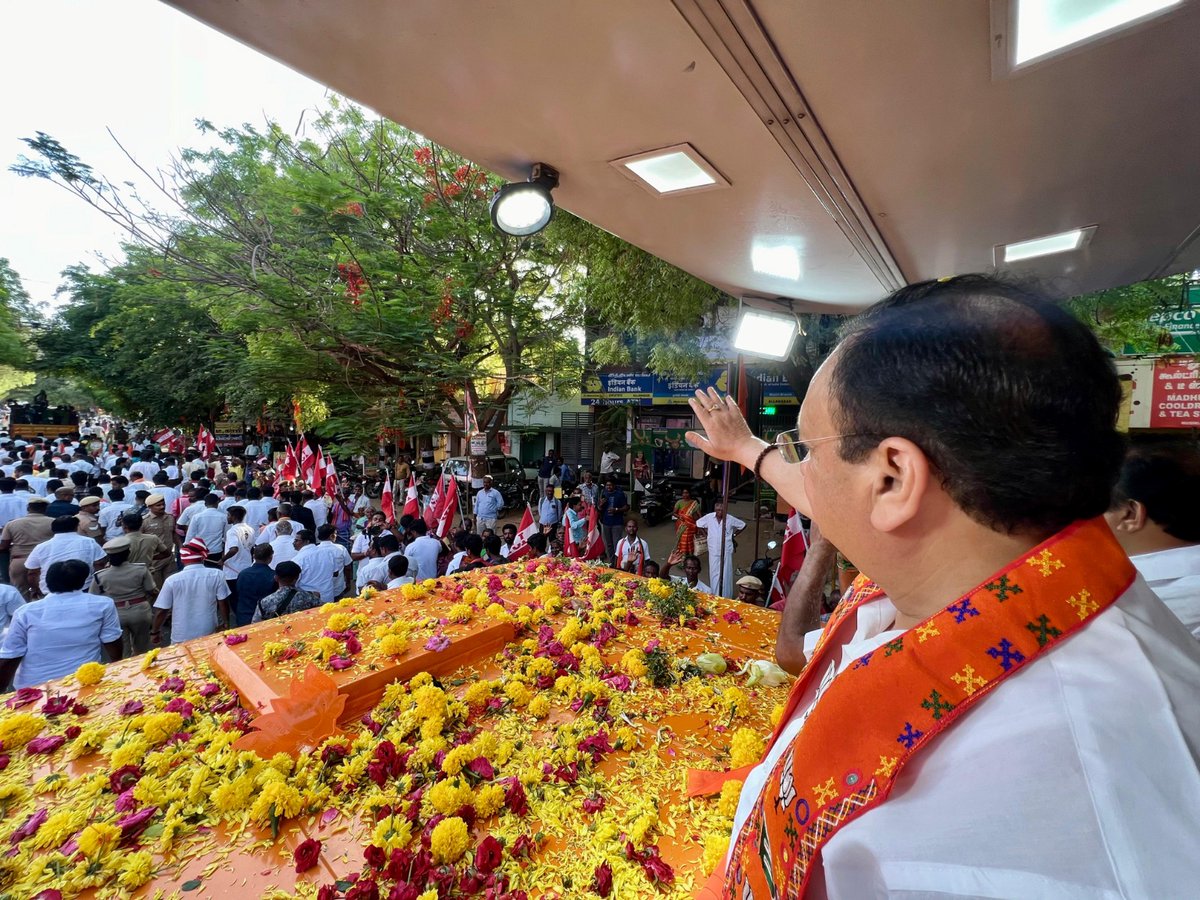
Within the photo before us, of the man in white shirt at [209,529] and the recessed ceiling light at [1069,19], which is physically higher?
the recessed ceiling light at [1069,19]

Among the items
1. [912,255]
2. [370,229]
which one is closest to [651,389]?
[370,229]

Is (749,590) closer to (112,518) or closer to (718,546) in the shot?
(718,546)

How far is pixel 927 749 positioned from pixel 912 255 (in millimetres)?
4464

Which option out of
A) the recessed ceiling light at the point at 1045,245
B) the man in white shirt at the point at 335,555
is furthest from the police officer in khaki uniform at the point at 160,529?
the recessed ceiling light at the point at 1045,245

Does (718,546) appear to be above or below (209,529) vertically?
below

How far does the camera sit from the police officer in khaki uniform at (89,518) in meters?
7.83

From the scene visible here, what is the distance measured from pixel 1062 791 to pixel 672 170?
3.12 m

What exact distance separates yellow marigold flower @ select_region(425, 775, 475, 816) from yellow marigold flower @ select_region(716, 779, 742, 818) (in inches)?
46.1

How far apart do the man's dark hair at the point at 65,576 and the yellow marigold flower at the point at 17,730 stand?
6.92ft

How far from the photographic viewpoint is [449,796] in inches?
95.0

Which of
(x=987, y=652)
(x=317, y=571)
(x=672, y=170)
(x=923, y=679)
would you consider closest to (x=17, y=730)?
(x=317, y=571)

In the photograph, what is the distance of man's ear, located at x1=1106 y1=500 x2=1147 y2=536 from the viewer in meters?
2.60

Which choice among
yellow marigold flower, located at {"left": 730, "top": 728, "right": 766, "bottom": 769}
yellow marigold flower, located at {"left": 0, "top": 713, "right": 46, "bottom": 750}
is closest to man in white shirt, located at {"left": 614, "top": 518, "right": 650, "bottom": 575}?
yellow marigold flower, located at {"left": 730, "top": 728, "right": 766, "bottom": 769}

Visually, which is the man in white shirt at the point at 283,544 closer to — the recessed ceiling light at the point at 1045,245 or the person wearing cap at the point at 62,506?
the person wearing cap at the point at 62,506
